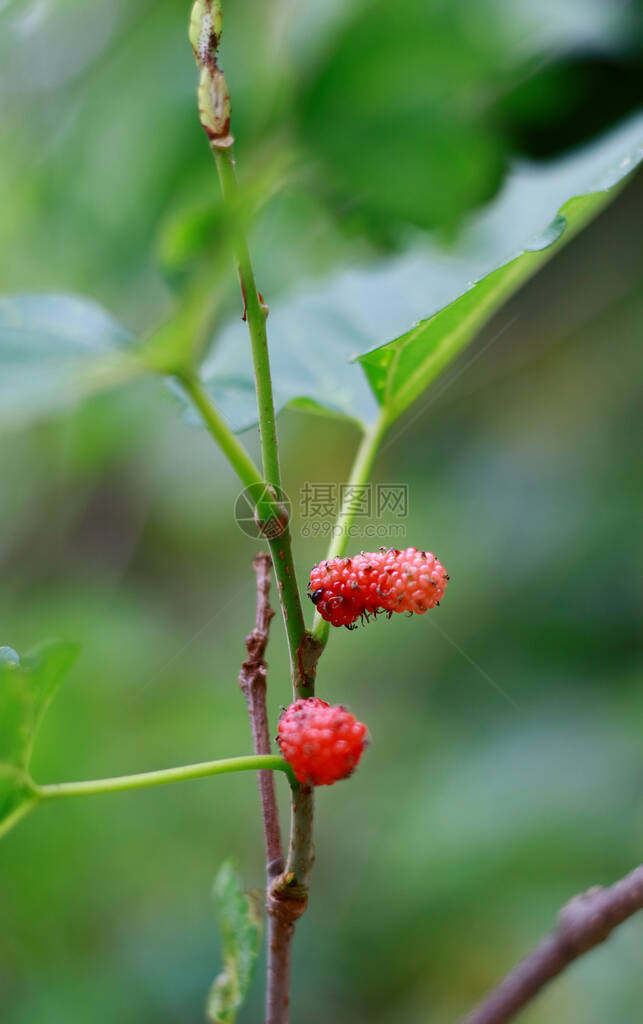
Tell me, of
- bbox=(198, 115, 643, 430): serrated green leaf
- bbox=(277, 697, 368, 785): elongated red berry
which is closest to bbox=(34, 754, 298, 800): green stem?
bbox=(277, 697, 368, 785): elongated red berry

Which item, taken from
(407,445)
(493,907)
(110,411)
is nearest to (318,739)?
(493,907)

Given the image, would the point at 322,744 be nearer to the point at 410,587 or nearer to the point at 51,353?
the point at 410,587

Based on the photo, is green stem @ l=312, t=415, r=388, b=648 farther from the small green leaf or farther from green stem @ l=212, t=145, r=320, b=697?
the small green leaf

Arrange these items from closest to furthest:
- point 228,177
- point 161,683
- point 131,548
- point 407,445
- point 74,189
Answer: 1. point 228,177
2. point 74,189
3. point 161,683
4. point 407,445
5. point 131,548

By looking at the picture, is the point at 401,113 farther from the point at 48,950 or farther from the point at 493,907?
the point at 48,950

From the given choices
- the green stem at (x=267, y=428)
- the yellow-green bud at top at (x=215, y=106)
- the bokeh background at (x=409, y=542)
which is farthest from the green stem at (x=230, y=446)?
the bokeh background at (x=409, y=542)

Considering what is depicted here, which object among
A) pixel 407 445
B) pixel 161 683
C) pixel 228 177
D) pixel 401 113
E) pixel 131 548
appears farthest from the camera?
pixel 131 548
